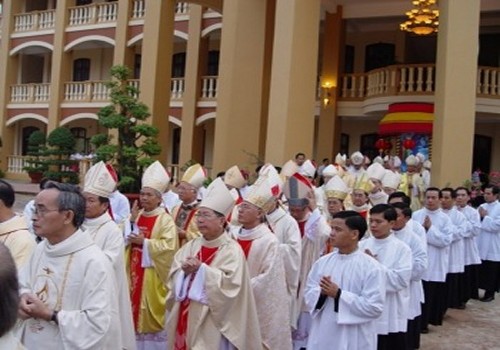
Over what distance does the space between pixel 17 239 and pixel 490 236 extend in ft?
30.0

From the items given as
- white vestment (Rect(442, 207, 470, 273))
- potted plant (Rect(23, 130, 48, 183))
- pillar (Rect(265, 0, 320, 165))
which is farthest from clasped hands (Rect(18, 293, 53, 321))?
potted plant (Rect(23, 130, 48, 183))

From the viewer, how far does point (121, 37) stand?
24.4 m

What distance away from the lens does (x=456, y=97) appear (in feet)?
42.5

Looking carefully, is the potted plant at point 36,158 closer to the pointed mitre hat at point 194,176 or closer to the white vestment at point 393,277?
the pointed mitre hat at point 194,176

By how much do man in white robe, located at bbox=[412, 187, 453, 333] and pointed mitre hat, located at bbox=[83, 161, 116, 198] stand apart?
15.3ft

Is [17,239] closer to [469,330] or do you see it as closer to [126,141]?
[469,330]

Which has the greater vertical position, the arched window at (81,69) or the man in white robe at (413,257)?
the arched window at (81,69)

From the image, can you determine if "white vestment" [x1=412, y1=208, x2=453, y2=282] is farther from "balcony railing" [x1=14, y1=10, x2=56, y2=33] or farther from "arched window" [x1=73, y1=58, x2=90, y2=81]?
"balcony railing" [x1=14, y1=10, x2=56, y2=33]

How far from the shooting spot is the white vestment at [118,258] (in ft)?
15.3

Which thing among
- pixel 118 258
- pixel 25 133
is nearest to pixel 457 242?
pixel 118 258

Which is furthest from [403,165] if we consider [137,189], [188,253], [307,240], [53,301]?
[53,301]

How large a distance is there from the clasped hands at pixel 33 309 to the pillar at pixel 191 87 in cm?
1926

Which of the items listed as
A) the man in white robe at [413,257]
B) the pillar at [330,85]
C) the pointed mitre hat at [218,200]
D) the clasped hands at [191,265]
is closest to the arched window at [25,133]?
the pillar at [330,85]

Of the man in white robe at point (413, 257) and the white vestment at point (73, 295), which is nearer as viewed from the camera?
the white vestment at point (73, 295)
